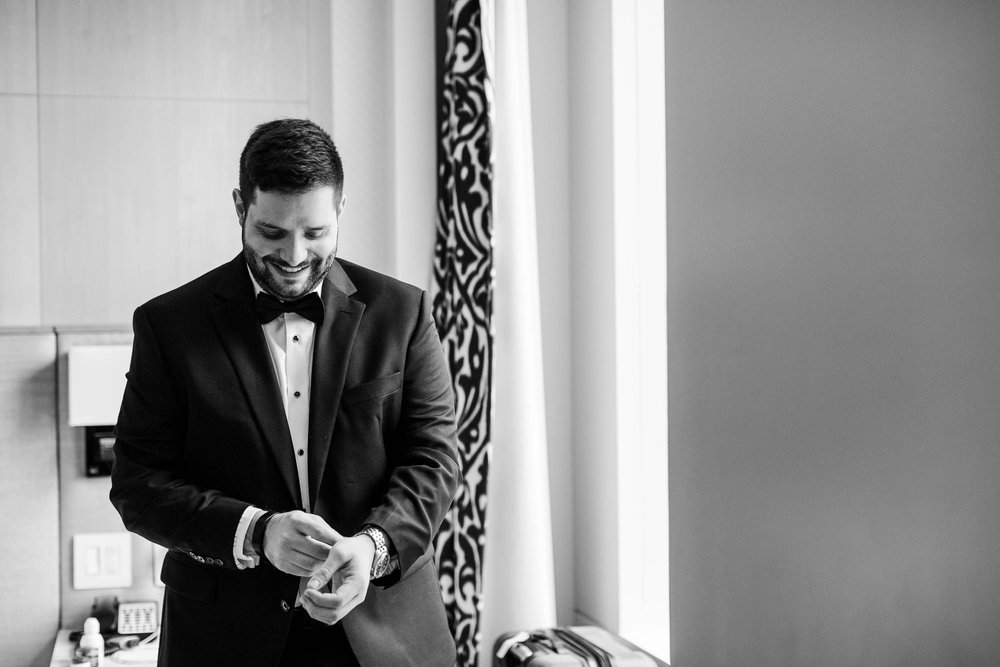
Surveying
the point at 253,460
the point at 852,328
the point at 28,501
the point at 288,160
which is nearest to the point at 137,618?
the point at 28,501

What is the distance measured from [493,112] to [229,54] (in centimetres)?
85

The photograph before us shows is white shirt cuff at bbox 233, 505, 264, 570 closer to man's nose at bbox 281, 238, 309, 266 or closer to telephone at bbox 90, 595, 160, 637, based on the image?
man's nose at bbox 281, 238, 309, 266

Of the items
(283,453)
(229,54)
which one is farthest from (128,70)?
(283,453)

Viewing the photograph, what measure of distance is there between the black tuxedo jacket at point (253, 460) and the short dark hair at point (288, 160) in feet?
0.57

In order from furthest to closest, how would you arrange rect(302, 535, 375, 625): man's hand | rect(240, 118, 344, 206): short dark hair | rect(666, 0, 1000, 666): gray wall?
rect(240, 118, 344, 206): short dark hair → rect(302, 535, 375, 625): man's hand → rect(666, 0, 1000, 666): gray wall

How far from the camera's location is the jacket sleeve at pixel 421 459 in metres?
1.37

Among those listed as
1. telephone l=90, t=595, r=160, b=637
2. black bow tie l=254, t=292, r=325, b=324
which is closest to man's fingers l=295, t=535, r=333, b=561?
black bow tie l=254, t=292, r=325, b=324

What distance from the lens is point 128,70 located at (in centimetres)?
269

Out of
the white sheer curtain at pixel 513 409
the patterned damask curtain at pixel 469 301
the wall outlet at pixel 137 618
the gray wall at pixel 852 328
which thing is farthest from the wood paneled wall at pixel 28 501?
the gray wall at pixel 852 328

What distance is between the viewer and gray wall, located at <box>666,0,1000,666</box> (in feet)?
A: 2.89

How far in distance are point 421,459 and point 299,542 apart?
25 centimetres

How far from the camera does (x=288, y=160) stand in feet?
4.48

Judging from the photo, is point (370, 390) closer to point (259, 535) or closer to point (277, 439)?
point (277, 439)

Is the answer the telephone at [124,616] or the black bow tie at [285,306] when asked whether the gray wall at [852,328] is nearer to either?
the black bow tie at [285,306]
